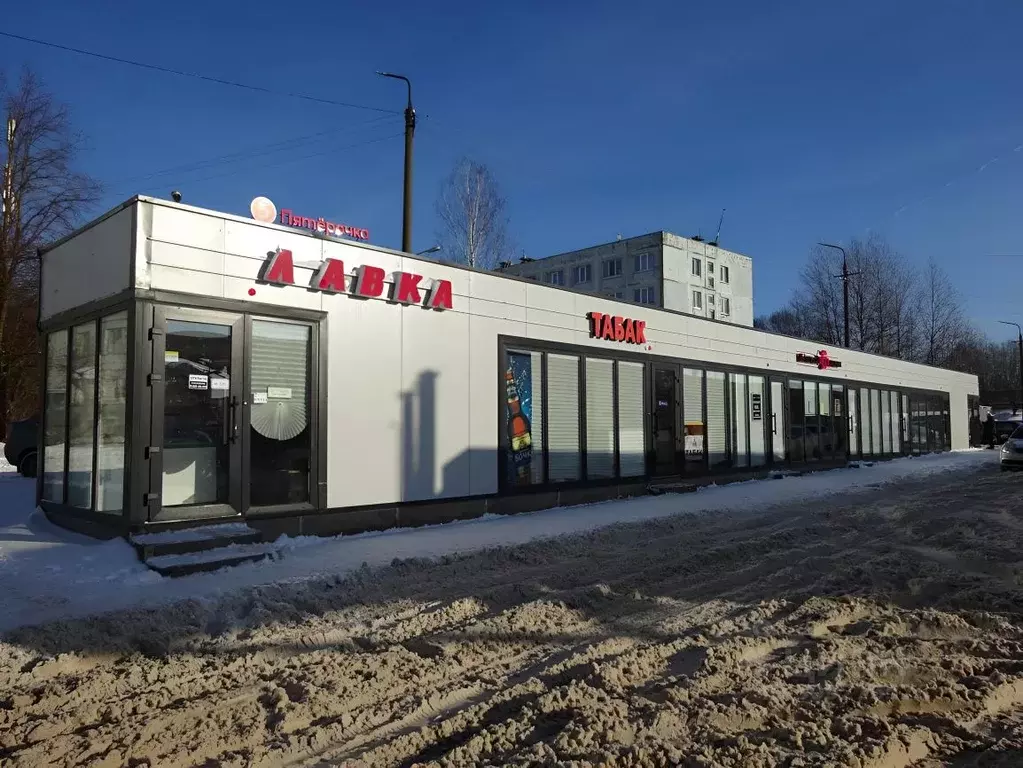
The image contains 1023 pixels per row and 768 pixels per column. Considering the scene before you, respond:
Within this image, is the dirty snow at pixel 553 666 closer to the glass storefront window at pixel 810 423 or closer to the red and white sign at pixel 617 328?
the red and white sign at pixel 617 328

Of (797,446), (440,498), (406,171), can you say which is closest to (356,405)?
(440,498)

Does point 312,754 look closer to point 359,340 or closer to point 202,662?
point 202,662

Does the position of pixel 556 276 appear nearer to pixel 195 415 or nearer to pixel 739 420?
pixel 739 420

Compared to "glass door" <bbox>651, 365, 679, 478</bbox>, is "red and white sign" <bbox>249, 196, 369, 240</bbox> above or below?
above

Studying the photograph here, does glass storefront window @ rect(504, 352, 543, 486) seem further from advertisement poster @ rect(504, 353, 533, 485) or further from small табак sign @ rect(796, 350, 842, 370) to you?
small табак sign @ rect(796, 350, 842, 370)

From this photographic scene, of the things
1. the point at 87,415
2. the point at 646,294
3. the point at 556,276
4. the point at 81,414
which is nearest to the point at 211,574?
the point at 87,415

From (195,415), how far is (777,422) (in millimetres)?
15799

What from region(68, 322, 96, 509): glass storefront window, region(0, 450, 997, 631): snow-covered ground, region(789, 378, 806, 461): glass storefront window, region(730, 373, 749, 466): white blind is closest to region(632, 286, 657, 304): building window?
region(789, 378, 806, 461): glass storefront window

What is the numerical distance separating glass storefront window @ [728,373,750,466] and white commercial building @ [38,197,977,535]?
3751mm

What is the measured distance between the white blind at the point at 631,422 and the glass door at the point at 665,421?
0.50 m

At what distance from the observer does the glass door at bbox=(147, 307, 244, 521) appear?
8.11 meters

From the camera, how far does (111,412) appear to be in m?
8.52

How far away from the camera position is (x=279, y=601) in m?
6.35

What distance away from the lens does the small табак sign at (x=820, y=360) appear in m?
21.5
